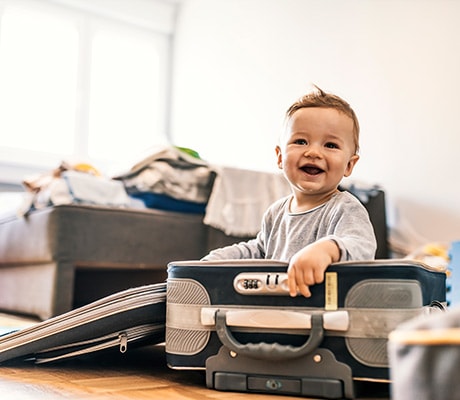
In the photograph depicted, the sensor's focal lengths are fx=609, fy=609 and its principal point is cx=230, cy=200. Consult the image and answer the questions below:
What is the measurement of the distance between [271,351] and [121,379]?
0.86ft

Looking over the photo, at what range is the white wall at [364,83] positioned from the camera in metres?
2.47

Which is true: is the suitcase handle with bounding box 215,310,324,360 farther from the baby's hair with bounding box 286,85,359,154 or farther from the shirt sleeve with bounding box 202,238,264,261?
the baby's hair with bounding box 286,85,359,154

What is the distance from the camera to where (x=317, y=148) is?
0.99 m

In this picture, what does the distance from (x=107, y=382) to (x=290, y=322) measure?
298mm

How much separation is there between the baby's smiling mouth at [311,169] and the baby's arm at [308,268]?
0.68 ft

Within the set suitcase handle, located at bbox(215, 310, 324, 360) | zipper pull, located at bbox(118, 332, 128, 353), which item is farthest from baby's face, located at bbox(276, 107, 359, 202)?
zipper pull, located at bbox(118, 332, 128, 353)

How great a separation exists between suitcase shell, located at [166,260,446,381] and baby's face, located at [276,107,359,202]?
0.72ft

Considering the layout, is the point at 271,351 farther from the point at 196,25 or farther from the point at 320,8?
the point at 196,25

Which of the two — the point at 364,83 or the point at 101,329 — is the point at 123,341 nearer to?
the point at 101,329

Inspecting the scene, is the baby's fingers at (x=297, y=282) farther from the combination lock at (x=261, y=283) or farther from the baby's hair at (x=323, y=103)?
the baby's hair at (x=323, y=103)

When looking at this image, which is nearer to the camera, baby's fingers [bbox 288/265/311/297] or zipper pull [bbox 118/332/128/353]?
baby's fingers [bbox 288/265/311/297]

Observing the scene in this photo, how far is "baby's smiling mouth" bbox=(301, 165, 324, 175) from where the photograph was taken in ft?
A: 3.31

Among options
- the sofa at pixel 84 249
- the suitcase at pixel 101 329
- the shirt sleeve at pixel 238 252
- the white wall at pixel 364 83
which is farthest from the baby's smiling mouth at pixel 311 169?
the white wall at pixel 364 83

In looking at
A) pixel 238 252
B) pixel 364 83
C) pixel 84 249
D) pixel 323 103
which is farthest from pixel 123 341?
pixel 364 83
